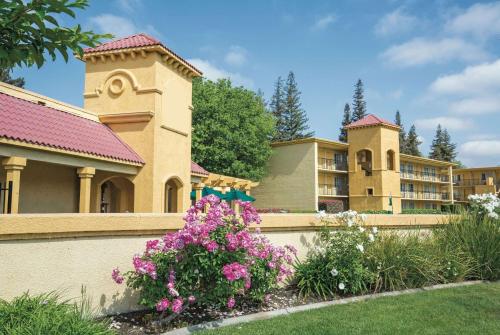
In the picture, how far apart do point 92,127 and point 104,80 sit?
94.7 inches

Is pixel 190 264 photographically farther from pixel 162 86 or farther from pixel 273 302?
pixel 162 86

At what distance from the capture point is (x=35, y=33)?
397 cm

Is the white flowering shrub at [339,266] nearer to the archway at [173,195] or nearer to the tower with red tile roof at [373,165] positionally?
the archway at [173,195]

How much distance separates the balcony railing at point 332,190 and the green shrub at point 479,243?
116 feet

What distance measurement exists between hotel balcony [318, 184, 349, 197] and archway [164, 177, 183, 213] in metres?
28.6

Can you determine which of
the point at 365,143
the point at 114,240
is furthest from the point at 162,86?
the point at 365,143

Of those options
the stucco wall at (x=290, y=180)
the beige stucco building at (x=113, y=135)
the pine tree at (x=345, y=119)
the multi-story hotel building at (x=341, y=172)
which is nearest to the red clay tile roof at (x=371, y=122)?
the multi-story hotel building at (x=341, y=172)

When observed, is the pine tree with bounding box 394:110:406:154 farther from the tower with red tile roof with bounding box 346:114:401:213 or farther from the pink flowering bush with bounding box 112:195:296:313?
the pink flowering bush with bounding box 112:195:296:313

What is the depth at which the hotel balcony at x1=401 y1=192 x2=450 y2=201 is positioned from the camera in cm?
5532

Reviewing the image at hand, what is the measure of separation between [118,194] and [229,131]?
23.5 m

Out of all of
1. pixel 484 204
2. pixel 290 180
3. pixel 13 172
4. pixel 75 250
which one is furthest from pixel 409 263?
pixel 290 180

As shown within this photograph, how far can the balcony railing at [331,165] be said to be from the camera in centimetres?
4553

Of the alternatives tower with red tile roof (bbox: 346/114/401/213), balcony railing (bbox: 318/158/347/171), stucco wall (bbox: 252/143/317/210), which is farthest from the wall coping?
tower with red tile roof (bbox: 346/114/401/213)

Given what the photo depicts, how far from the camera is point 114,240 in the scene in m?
5.98
